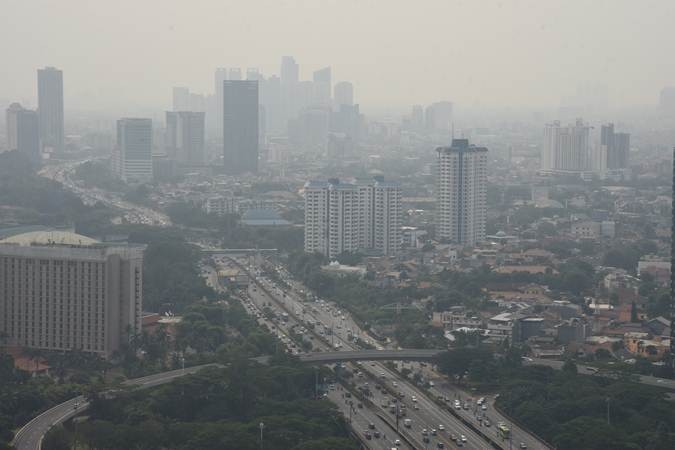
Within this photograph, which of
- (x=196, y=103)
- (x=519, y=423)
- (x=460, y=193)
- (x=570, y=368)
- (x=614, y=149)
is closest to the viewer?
(x=519, y=423)

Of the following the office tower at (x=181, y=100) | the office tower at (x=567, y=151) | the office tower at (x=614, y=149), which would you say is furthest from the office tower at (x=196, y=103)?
the office tower at (x=614, y=149)

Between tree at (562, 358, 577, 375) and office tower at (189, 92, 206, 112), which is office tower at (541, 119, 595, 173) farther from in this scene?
tree at (562, 358, 577, 375)

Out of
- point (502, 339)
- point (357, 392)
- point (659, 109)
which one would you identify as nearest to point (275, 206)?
point (659, 109)

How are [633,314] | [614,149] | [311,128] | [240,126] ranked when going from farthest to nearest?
1. [311,128]
2. [240,126]
3. [614,149]
4. [633,314]

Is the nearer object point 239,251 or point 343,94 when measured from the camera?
point 239,251

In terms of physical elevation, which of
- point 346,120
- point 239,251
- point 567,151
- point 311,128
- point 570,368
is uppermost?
point 346,120

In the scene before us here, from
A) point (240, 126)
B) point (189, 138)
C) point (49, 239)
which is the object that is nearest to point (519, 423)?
point (49, 239)

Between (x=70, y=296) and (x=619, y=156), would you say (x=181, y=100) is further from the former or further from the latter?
(x=70, y=296)
